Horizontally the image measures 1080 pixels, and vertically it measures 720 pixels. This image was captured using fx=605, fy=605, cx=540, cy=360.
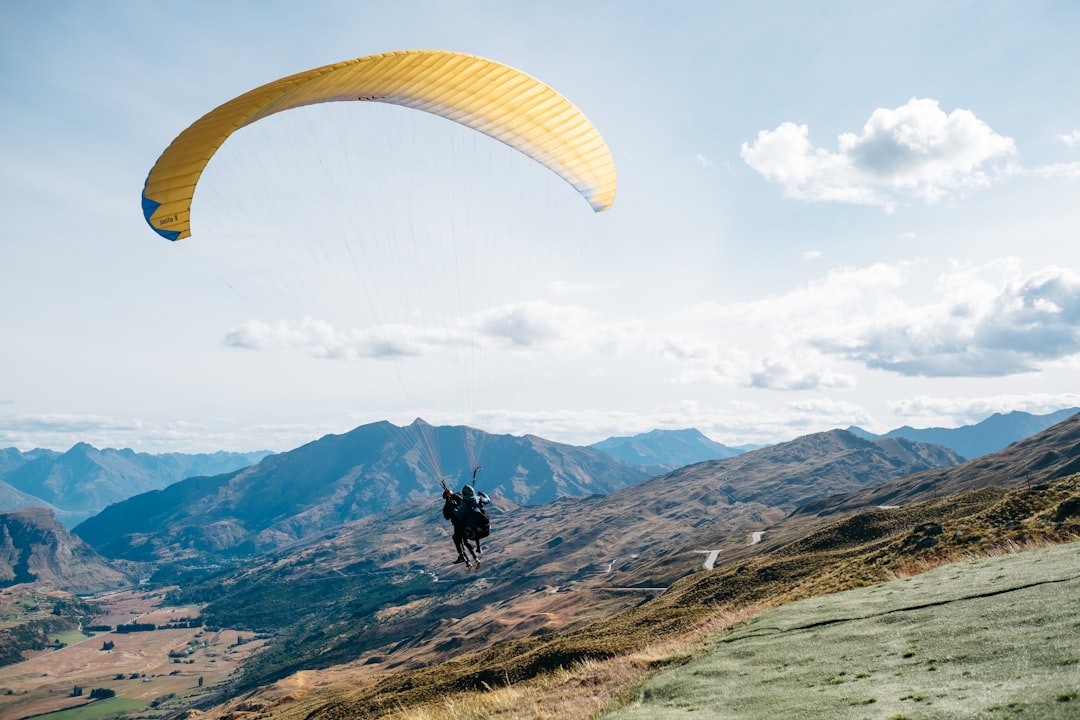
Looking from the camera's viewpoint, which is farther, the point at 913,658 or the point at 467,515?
the point at 467,515

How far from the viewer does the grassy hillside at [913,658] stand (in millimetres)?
10836

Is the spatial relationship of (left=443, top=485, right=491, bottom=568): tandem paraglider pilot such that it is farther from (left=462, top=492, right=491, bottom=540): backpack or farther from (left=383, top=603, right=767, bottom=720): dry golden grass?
(left=383, top=603, right=767, bottom=720): dry golden grass

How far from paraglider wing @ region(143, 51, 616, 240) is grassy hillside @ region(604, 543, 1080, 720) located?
17.6m

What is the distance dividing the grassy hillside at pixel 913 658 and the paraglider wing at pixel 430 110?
17.6 m

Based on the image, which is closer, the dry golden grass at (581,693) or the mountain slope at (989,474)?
the dry golden grass at (581,693)

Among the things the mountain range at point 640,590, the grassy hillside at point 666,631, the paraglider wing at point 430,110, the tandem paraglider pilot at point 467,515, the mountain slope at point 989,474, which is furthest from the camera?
the mountain slope at point 989,474

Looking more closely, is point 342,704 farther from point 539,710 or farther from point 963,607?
point 963,607

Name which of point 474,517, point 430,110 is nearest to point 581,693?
point 474,517

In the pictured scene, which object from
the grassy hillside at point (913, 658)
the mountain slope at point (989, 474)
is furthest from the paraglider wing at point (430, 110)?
the mountain slope at point (989, 474)

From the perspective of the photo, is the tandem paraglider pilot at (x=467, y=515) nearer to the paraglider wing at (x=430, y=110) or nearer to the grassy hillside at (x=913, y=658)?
the grassy hillside at (x=913, y=658)

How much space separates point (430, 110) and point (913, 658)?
21.9 m

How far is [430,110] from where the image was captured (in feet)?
72.2

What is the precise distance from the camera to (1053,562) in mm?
17984

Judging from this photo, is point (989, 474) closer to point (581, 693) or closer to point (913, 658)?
point (913, 658)
